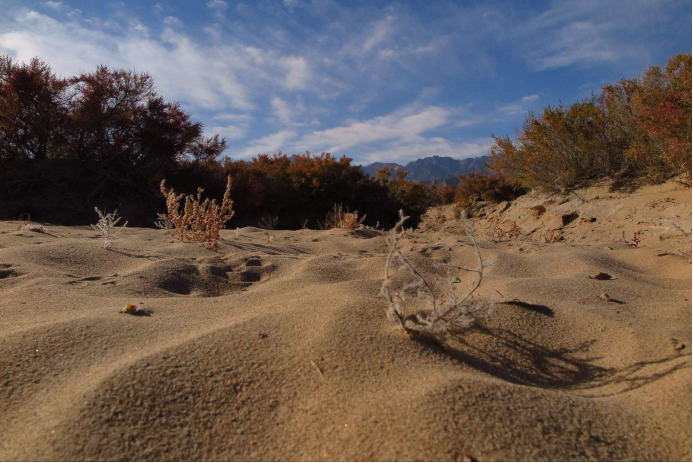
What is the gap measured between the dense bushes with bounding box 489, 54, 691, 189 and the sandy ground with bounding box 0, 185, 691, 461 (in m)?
3.52

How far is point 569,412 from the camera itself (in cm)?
99

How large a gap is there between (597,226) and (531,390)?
491cm

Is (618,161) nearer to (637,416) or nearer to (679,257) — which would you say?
(679,257)

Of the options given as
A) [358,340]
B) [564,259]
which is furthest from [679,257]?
[358,340]

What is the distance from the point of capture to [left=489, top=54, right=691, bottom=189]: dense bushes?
4.82 metres

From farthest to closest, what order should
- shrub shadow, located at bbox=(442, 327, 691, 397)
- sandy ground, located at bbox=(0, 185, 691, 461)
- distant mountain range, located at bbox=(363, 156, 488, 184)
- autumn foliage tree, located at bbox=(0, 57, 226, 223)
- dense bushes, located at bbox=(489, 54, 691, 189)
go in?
distant mountain range, located at bbox=(363, 156, 488, 184) < autumn foliage tree, located at bbox=(0, 57, 226, 223) < dense bushes, located at bbox=(489, 54, 691, 189) < shrub shadow, located at bbox=(442, 327, 691, 397) < sandy ground, located at bbox=(0, 185, 691, 461)

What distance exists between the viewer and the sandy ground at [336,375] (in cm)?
90

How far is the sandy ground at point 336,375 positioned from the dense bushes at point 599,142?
3524 millimetres

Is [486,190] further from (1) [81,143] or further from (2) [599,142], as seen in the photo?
(1) [81,143]

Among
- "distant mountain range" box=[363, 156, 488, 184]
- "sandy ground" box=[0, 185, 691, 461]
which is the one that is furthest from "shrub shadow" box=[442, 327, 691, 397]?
"distant mountain range" box=[363, 156, 488, 184]

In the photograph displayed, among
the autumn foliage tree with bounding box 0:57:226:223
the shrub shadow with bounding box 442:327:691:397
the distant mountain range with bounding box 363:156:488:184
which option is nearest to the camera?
the shrub shadow with bounding box 442:327:691:397

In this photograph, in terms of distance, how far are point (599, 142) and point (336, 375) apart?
6415 mm

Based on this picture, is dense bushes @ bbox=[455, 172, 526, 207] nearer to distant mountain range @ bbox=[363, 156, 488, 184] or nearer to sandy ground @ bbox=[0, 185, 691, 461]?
sandy ground @ bbox=[0, 185, 691, 461]

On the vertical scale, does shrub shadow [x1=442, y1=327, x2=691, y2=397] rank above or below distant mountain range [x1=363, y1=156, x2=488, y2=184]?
below
